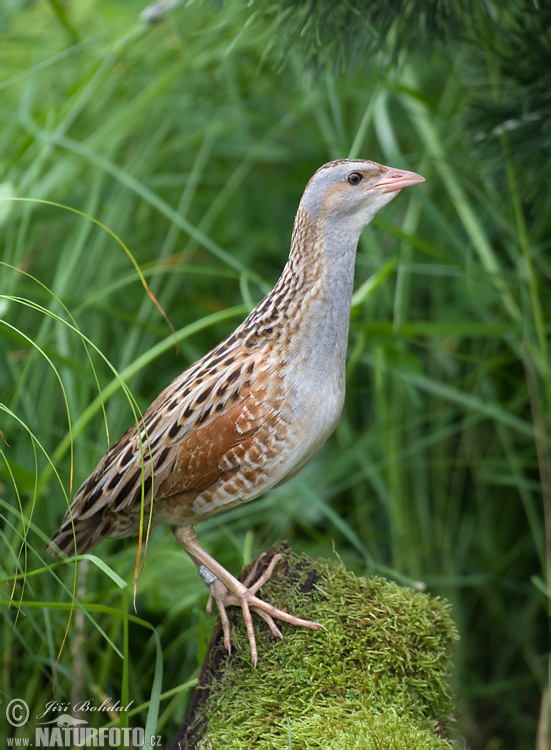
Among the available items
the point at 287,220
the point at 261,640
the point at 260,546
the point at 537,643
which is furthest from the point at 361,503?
the point at 261,640

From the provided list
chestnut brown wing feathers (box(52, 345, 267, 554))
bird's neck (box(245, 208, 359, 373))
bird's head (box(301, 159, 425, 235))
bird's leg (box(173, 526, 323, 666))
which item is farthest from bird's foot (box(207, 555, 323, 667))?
bird's head (box(301, 159, 425, 235))

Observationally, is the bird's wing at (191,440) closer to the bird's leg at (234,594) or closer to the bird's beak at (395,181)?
the bird's leg at (234,594)

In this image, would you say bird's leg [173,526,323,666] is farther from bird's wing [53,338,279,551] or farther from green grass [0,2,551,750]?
green grass [0,2,551,750]

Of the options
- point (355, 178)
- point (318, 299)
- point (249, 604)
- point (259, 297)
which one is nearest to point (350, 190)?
point (355, 178)

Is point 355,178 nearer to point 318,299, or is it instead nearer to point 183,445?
point 318,299

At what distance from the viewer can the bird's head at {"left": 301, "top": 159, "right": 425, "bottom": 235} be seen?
1.95 m

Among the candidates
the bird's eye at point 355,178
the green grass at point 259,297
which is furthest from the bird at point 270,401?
the green grass at point 259,297

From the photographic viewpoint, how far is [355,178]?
6.46 ft

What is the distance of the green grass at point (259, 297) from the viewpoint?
276cm

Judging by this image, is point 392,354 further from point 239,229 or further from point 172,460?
point 239,229

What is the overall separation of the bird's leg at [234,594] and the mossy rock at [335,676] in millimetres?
31

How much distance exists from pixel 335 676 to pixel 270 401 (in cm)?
68

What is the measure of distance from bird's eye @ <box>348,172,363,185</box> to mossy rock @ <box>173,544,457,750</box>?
40.2 inches

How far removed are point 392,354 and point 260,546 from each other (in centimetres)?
96
